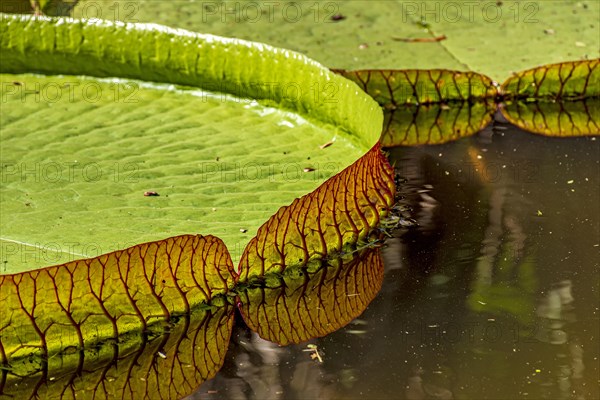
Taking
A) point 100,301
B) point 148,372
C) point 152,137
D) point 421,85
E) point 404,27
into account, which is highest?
point 404,27

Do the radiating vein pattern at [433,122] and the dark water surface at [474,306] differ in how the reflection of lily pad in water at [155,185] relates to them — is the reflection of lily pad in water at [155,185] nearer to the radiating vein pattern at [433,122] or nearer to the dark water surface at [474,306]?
the dark water surface at [474,306]

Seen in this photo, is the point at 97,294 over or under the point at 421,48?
under

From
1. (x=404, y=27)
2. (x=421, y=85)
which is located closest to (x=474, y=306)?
(x=421, y=85)

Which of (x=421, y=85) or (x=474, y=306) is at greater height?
(x=421, y=85)

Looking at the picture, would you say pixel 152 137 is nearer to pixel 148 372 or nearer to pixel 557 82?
pixel 148 372

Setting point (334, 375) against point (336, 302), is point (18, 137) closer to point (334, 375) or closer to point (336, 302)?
point (336, 302)

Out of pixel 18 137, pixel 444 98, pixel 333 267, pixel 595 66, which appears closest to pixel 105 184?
pixel 18 137

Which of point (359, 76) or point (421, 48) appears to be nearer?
point (359, 76)
